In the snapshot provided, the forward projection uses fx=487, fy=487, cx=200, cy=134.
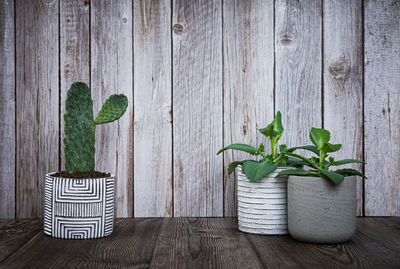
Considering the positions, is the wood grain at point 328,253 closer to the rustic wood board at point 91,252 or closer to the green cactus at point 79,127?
the rustic wood board at point 91,252

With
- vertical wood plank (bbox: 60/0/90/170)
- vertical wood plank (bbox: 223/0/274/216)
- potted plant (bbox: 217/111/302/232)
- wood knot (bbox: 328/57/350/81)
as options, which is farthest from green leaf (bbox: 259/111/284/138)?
vertical wood plank (bbox: 60/0/90/170)

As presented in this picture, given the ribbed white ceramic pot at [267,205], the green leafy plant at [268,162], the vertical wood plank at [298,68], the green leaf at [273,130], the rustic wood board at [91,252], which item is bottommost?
the rustic wood board at [91,252]

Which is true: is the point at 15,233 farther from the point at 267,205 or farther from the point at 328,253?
the point at 328,253

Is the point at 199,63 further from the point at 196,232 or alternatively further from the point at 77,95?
the point at 196,232

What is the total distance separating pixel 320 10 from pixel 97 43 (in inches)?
27.3

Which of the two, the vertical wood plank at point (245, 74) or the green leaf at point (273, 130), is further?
the vertical wood plank at point (245, 74)

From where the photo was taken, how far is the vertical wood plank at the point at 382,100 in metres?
1.50

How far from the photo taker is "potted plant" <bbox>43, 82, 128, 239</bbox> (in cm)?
119

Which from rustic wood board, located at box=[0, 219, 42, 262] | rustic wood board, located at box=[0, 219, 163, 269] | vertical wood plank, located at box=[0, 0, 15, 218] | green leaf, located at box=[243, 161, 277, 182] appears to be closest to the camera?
rustic wood board, located at box=[0, 219, 163, 269]

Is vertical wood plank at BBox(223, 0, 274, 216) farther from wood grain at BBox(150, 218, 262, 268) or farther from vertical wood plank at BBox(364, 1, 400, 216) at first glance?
vertical wood plank at BBox(364, 1, 400, 216)

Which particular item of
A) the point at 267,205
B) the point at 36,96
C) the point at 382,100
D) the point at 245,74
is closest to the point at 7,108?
the point at 36,96

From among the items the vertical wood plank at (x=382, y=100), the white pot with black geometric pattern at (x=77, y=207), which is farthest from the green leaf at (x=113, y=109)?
the vertical wood plank at (x=382, y=100)

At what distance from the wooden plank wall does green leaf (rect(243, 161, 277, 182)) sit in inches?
10.7

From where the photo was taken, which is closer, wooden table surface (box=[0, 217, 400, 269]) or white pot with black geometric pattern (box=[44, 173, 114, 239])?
wooden table surface (box=[0, 217, 400, 269])
